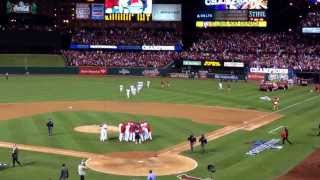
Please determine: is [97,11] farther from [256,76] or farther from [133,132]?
[133,132]

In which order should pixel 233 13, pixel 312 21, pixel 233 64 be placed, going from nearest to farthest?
1. pixel 312 21
2. pixel 233 64
3. pixel 233 13

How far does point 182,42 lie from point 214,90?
1477 inches

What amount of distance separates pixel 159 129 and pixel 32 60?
64.6 metres

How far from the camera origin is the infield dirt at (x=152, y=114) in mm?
28312

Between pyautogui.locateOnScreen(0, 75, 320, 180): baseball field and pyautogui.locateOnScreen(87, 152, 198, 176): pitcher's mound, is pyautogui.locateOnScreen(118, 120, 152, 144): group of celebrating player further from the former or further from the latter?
pyautogui.locateOnScreen(87, 152, 198, 176): pitcher's mound

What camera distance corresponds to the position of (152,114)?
156 feet

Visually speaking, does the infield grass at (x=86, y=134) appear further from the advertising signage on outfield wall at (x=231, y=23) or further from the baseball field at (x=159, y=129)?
the advertising signage on outfield wall at (x=231, y=23)

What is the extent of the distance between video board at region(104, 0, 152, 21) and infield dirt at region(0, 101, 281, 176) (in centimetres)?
4731

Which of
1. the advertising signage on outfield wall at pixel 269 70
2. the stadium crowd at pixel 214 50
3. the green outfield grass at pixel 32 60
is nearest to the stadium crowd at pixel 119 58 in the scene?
the stadium crowd at pixel 214 50

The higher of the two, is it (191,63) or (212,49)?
(212,49)

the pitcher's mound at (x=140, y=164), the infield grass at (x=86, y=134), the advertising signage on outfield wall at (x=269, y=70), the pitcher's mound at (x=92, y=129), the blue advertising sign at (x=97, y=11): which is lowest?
the pitcher's mound at (x=140, y=164)

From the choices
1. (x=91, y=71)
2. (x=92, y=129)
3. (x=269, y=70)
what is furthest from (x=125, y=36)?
(x=92, y=129)

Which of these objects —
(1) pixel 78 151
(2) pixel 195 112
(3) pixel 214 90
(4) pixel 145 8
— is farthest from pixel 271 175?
(4) pixel 145 8

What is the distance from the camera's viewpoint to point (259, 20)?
91562mm
